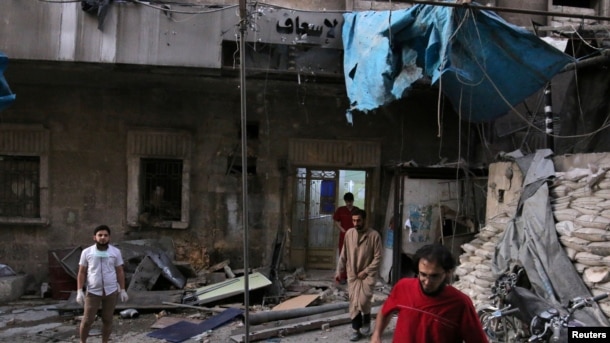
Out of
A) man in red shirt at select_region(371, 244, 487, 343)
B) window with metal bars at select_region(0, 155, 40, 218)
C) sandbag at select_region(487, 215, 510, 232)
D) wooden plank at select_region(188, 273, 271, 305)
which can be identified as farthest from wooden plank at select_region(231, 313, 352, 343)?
window with metal bars at select_region(0, 155, 40, 218)

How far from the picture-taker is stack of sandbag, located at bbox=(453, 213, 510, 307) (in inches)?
223

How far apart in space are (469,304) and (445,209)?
19.8 ft

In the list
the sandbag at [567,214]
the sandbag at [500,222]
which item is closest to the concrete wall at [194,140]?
the sandbag at [500,222]

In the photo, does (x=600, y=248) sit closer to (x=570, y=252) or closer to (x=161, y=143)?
(x=570, y=252)

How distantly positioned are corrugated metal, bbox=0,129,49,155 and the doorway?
17.1 ft

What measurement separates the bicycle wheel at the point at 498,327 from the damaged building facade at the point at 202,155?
14.8ft

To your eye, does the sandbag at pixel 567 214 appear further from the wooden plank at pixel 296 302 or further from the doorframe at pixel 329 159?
the doorframe at pixel 329 159

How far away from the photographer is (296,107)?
31.1ft

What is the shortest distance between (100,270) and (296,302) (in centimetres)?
308

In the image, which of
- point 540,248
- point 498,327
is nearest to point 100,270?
point 498,327

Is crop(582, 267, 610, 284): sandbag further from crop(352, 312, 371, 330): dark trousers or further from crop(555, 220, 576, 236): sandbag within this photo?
crop(352, 312, 371, 330): dark trousers

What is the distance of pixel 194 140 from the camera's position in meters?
9.30

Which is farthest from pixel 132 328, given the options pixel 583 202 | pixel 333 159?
pixel 583 202

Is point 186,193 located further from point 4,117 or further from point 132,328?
point 4,117
